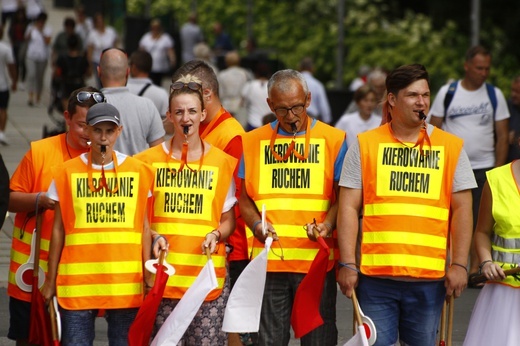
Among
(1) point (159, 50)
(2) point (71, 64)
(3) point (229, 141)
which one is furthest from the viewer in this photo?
(1) point (159, 50)

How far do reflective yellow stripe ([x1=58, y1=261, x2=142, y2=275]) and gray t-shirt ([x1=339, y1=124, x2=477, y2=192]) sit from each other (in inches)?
47.0

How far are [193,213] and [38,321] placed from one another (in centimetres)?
107

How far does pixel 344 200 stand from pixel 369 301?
548 millimetres

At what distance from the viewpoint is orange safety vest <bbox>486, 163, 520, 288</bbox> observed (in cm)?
673

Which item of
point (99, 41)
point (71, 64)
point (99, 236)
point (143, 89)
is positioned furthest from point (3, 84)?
point (99, 236)

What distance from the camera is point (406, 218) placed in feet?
22.2

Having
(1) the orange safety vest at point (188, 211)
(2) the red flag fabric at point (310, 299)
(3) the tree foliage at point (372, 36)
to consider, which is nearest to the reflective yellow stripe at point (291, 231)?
(2) the red flag fabric at point (310, 299)

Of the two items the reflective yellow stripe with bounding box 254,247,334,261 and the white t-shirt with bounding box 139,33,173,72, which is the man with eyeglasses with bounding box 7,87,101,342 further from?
the white t-shirt with bounding box 139,33,173,72

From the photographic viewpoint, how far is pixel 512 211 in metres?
6.73

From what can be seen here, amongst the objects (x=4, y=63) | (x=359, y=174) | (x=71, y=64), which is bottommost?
(x=359, y=174)

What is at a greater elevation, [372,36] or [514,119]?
[372,36]

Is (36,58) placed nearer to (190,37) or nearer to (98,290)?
(190,37)

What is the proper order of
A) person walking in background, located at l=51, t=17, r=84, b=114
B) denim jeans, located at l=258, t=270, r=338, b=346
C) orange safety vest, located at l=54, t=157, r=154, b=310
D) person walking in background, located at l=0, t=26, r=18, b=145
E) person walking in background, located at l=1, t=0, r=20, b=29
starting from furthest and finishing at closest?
person walking in background, located at l=1, t=0, r=20, b=29
person walking in background, located at l=51, t=17, r=84, b=114
person walking in background, located at l=0, t=26, r=18, b=145
denim jeans, located at l=258, t=270, r=338, b=346
orange safety vest, located at l=54, t=157, r=154, b=310

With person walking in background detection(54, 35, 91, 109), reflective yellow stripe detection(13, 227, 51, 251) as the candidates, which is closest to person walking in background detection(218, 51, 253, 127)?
person walking in background detection(54, 35, 91, 109)
